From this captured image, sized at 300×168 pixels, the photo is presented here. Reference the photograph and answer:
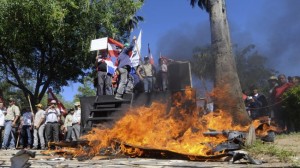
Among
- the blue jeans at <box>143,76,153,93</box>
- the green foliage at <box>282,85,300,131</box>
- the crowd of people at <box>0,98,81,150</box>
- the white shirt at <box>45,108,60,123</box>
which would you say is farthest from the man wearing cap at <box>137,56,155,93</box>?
the green foliage at <box>282,85,300,131</box>

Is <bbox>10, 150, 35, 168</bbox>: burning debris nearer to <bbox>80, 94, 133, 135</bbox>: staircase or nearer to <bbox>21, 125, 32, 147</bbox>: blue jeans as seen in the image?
<bbox>80, 94, 133, 135</bbox>: staircase

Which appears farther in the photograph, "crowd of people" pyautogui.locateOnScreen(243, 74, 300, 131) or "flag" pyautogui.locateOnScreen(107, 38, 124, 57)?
"flag" pyautogui.locateOnScreen(107, 38, 124, 57)

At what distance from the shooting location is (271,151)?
6.73 metres

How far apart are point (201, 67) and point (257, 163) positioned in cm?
2798

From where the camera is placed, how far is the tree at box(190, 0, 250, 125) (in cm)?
993

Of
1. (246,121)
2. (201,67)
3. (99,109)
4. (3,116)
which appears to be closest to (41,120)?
(3,116)

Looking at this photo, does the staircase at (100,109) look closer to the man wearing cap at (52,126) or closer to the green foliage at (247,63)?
the man wearing cap at (52,126)

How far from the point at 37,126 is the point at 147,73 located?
402cm

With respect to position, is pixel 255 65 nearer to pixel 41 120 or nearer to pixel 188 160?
pixel 41 120

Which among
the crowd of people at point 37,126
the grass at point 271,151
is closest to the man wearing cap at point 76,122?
the crowd of people at point 37,126

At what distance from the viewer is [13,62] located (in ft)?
61.8

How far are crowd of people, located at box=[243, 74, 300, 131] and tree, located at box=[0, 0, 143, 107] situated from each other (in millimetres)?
8432

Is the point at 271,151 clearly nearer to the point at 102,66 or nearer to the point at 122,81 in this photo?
the point at 122,81

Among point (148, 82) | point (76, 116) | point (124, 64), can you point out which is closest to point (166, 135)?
point (124, 64)
